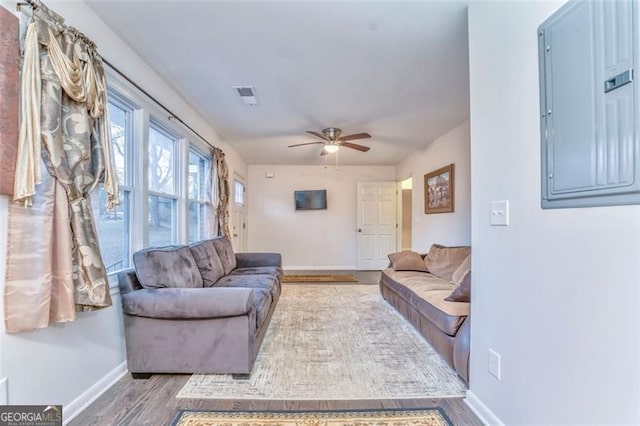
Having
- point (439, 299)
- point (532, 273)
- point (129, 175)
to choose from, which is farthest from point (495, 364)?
point (129, 175)

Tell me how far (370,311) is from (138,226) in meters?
2.66

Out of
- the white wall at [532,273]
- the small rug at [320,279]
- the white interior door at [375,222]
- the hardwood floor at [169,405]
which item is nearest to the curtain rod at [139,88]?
the hardwood floor at [169,405]

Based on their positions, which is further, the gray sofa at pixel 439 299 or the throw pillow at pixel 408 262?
the throw pillow at pixel 408 262

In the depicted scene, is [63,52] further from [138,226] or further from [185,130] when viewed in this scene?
[185,130]

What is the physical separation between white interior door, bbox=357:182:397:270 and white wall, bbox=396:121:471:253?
864 millimetres

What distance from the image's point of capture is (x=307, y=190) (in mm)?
6875

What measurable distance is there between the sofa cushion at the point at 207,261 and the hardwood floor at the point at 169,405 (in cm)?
112

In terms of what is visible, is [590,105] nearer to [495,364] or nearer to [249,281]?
[495,364]

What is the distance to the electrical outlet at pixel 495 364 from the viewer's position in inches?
61.6

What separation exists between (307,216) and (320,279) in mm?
1708

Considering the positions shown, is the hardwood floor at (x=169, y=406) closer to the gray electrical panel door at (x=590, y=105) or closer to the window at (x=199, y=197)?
the gray electrical panel door at (x=590, y=105)

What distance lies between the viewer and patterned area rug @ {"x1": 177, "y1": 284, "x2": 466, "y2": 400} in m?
1.96

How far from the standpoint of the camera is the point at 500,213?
1.56m

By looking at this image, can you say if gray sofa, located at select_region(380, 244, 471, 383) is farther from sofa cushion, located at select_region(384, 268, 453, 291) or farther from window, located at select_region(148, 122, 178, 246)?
window, located at select_region(148, 122, 178, 246)
